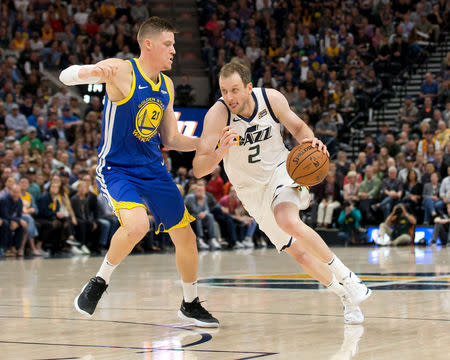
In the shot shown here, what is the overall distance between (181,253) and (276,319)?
0.76 metres

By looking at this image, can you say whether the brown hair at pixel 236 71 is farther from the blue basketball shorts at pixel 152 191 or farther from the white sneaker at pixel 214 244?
the white sneaker at pixel 214 244

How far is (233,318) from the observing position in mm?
5355

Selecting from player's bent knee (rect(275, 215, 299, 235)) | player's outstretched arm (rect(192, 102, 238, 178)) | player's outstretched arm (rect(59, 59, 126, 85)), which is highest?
player's outstretched arm (rect(59, 59, 126, 85))

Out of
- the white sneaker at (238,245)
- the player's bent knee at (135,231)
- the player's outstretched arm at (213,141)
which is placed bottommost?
the white sneaker at (238,245)

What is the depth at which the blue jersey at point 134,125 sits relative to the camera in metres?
5.13

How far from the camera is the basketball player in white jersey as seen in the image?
17.0ft

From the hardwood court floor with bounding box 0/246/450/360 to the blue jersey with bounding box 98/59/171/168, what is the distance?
107 centimetres

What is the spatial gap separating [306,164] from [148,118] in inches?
42.1

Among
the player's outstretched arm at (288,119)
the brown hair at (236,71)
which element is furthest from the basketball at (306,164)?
the brown hair at (236,71)

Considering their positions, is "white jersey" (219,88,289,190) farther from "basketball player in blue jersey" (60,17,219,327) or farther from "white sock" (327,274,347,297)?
"white sock" (327,274,347,297)

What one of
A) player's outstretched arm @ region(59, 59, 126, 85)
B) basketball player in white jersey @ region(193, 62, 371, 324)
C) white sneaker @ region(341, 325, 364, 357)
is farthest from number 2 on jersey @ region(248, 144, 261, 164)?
white sneaker @ region(341, 325, 364, 357)

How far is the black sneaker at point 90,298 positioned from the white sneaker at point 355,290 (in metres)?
1.58

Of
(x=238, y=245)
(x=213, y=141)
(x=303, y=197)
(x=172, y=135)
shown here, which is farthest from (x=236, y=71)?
(x=238, y=245)

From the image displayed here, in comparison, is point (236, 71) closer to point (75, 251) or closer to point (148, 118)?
point (148, 118)
